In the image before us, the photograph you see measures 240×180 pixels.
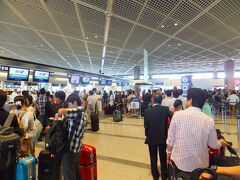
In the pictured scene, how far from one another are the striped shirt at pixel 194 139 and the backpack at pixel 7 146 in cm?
179

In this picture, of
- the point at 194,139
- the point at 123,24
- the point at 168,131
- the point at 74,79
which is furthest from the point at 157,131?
the point at 74,79

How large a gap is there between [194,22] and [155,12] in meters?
1.99

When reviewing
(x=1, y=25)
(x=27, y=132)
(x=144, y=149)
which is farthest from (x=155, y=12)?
(x=1, y=25)

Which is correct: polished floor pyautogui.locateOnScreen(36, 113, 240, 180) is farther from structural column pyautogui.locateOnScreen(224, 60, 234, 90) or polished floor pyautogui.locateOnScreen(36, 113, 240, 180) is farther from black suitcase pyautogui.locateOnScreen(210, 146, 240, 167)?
structural column pyautogui.locateOnScreen(224, 60, 234, 90)

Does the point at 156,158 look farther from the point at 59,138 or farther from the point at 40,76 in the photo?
the point at 40,76

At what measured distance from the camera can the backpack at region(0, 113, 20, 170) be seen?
227 centimetres

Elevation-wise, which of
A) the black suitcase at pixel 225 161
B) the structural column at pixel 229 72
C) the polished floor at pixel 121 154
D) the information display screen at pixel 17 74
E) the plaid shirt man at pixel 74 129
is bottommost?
the polished floor at pixel 121 154

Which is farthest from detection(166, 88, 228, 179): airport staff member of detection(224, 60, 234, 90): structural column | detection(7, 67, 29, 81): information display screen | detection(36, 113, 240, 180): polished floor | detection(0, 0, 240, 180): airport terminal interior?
detection(224, 60, 234, 90): structural column

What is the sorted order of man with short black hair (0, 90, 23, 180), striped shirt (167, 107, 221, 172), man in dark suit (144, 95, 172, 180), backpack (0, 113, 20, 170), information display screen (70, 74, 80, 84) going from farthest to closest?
information display screen (70, 74, 80, 84) < man in dark suit (144, 95, 172, 180) < man with short black hair (0, 90, 23, 180) < backpack (0, 113, 20, 170) < striped shirt (167, 107, 221, 172)

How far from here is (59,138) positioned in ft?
9.41

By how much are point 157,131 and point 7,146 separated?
235 cm

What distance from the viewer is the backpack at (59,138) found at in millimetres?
2863

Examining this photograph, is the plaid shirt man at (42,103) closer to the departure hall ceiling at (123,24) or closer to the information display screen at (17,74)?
the information display screen at (17,74)

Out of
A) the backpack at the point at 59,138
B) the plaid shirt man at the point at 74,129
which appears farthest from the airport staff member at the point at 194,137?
the backpack at the point at 59,138
